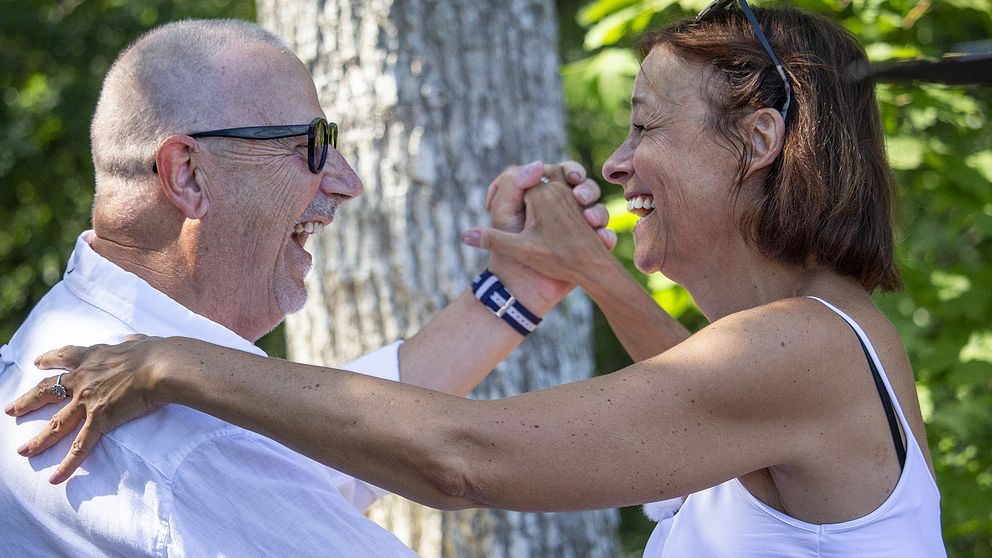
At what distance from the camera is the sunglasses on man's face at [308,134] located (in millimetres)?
2348

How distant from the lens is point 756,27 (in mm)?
2209

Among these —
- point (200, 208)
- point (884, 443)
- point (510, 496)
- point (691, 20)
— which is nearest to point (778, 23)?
point (691, 20)

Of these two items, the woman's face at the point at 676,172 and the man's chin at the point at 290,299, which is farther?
the man's chin at the point at 290,299

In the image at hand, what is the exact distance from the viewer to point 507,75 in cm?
408

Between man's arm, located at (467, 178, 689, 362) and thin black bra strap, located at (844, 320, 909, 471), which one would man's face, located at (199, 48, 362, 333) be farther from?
thin black bra strap, located at (844, 320, 909, 471)

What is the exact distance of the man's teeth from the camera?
255 centimetres

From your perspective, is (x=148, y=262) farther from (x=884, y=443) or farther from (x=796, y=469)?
(x=884, y=443)

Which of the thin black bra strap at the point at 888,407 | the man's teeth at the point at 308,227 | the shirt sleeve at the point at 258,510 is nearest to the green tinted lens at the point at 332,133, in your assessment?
the man's teeth at the point at 308,227

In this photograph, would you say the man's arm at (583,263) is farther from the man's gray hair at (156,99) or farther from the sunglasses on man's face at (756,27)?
the man's gray hair at (156,99)

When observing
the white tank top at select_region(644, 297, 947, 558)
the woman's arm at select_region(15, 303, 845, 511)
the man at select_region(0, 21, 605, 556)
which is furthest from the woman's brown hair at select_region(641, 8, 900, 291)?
the man at select_region(0, 21, 605, 556)

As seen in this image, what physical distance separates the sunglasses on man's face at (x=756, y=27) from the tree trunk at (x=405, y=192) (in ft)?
5.50

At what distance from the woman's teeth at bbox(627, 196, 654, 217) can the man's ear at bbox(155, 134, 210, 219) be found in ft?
3.28

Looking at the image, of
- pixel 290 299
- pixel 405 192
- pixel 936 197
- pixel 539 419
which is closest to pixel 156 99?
pixel 290 299

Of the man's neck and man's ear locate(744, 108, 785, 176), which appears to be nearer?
man's ear locate(744, 108, 785, 176)
